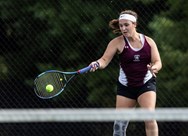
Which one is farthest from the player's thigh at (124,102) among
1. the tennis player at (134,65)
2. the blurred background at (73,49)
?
the blurred background at (73,49)

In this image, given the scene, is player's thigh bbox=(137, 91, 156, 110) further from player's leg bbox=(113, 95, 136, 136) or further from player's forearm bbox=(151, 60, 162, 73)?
player's forearm bbox=(151, 60, 162, 73)

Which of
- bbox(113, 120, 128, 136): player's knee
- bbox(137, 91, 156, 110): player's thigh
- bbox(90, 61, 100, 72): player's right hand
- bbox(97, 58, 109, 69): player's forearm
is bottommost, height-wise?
bbox(113, 120, 128, 136): player's knee

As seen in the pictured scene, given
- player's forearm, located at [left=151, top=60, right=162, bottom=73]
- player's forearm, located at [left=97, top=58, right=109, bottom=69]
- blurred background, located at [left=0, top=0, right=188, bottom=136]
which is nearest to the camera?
player's forearm, located at [left=151, top=60, right=162, bottom=73]

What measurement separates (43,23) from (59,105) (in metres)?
0.88

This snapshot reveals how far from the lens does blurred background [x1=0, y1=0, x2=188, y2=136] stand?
21.7ft

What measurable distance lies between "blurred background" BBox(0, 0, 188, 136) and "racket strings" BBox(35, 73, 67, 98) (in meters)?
0.77

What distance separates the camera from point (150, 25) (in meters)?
6.60

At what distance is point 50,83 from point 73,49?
3.08ft

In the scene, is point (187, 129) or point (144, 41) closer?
point (144, 41)

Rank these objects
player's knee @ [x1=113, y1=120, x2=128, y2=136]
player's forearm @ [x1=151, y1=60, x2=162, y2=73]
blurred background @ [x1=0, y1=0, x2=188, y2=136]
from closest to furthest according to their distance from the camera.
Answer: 1. player's forearm @ [x1=151, y1=60, x2=162, y2=73]
2. player's knee @ [x1=113, y1=120, x2=128, y2=136]
3. blurred background @ [x1=0, y1=0, x2=188, y2=136]

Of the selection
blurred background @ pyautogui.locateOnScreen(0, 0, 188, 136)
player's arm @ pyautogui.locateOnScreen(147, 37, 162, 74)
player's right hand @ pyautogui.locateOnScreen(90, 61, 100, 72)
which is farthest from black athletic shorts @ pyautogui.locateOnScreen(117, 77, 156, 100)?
blurred background @ pyautogui.locateOnScreen(0, 0, 188, 136)

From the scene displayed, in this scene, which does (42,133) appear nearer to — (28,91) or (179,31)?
(28,91)

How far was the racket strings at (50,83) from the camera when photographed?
5.78 metres

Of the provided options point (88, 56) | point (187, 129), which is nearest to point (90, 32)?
point (88, 56)
